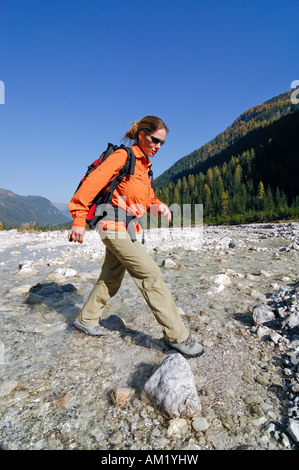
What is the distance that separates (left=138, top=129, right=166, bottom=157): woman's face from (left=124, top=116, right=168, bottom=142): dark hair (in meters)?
0.05

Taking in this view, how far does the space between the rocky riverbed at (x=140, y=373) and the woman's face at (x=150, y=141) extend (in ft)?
7.79

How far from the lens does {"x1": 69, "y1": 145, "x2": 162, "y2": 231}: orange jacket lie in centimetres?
269

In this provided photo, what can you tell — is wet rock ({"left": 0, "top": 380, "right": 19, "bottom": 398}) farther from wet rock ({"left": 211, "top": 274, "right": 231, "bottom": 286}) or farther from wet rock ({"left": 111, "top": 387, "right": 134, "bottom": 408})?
wet rock ({"left": 211, "top": 274, "right": 231, "bottom": 286})

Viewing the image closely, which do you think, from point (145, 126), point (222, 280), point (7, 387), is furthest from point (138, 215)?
point (222, 280)

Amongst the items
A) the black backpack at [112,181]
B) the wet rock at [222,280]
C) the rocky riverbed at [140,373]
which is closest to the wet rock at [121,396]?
the rocky riverbed at [140,373]

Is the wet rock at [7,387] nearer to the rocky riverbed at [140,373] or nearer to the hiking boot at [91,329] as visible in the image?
the rocky riverbed at [140,373]

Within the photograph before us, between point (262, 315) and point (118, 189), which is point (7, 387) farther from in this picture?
point (262, 315)

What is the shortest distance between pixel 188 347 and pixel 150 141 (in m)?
2.39

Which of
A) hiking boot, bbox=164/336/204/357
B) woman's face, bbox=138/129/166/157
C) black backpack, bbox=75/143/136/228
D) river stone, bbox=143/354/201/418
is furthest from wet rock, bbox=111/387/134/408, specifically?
woman's face, bbox=138/129/166/157

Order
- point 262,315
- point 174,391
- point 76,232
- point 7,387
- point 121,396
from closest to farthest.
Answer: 1. point 174,391
2. point 121,396
3. point 7,387
4. point 76,232
5. point 262,315

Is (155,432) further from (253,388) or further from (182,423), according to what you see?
(253,388)

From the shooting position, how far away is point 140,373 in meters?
2.58
